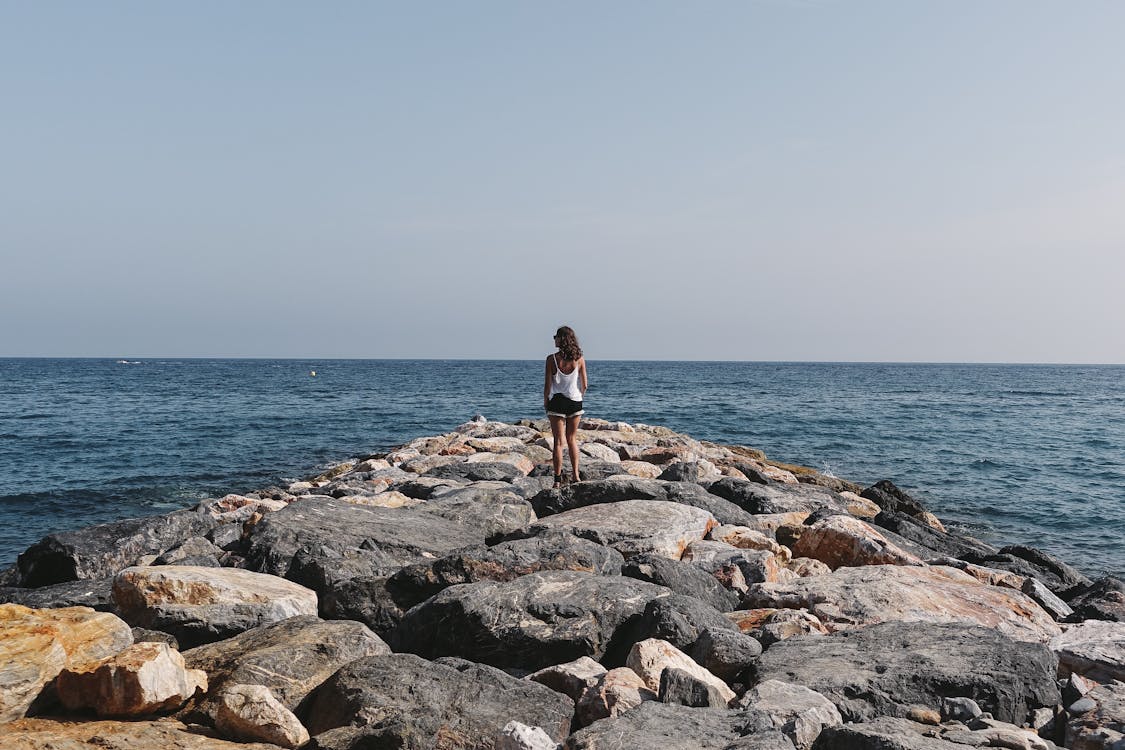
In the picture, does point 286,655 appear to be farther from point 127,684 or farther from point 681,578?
point 681,578

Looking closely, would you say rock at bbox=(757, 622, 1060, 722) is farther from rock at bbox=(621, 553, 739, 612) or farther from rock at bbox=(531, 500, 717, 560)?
rock at bbox=(531, 500, 717, 560)

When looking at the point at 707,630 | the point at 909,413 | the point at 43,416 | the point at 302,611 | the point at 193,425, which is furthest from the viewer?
the point at 909,413

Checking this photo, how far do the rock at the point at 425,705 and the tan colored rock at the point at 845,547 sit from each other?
4363 mm

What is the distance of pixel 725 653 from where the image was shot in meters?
4.66

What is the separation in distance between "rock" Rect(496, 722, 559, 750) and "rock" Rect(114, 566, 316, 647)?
2224mm

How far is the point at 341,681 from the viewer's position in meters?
4.16

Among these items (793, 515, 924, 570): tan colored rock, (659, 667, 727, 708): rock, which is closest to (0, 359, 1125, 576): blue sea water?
(793, 515, 924, 570): tan colored rock

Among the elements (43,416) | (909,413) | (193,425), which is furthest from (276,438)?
(909,413)

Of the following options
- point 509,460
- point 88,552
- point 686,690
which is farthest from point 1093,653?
point 509,460

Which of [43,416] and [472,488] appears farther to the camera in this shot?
[43,416]

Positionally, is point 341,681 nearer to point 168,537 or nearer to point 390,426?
point 168,537

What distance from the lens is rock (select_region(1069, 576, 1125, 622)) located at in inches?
292

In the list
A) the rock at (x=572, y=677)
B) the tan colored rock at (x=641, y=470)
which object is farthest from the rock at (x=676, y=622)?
the tan colored rock at (x=641, y=470)

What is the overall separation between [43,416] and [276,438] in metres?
14.0
